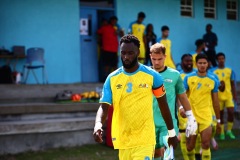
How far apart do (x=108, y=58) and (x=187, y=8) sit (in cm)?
459

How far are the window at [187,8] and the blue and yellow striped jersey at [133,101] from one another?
12.6 m

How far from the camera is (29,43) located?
14.0 metres

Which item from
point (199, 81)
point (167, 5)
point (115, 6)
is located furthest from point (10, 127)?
point (167, 5)

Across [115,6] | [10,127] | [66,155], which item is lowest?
[66,155]

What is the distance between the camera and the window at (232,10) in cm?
1917

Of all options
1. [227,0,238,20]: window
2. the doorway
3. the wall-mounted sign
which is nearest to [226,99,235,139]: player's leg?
the doorway

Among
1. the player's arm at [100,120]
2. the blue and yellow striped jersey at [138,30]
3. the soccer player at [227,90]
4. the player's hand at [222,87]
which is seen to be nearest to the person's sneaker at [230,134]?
the soccer player at [227,90]

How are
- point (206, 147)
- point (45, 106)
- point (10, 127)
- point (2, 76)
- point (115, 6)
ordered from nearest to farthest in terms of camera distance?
point (206, 147) → point (10, 127) → point (45, 106) → point (2, 76) → point (115, 6)

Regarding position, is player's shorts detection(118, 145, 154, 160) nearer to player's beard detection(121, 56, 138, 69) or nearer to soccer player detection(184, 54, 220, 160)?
player's beard detection(121, 56, 138, 69)

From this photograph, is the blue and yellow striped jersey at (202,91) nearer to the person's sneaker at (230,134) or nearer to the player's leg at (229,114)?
the person's sneaker at (230,134)

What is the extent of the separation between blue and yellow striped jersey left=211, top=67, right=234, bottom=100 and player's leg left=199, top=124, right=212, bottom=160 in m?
4.64

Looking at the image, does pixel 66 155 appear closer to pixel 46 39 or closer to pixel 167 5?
pixel 46 39

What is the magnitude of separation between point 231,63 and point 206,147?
37.2 ft

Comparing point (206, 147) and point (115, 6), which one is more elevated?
point (115, 6)
